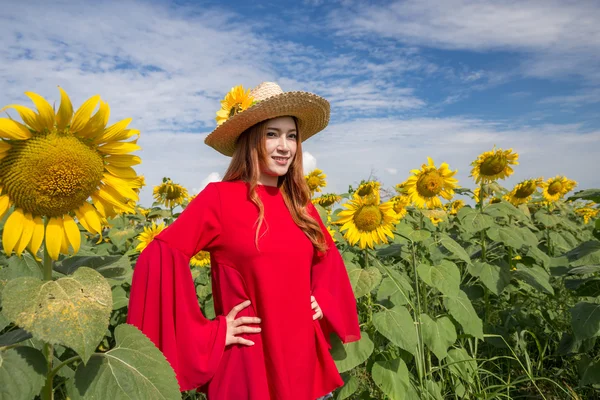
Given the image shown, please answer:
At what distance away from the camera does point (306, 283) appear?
2348mm

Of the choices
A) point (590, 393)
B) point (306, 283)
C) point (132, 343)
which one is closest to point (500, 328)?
point (590, 393)

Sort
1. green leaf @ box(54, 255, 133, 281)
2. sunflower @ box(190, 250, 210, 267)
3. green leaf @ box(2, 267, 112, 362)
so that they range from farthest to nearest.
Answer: sunflower @ box(190, 250, 210, 267)
green leaf @ box(54, 255, 133, 281)
green leaf @ box(2, 267, 112, 362)

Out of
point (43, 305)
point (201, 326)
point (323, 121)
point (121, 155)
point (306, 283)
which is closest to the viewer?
point (43, 305)

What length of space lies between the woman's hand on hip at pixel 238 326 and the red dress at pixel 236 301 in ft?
0.09

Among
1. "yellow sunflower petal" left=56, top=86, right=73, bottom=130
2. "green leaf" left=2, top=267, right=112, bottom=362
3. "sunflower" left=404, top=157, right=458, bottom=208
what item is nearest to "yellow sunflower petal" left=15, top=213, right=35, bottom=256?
"green leaf" left=2, top=267, right=112, bottom=362

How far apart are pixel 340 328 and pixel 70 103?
1621 mm

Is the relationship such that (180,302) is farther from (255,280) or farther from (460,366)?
(460,366)

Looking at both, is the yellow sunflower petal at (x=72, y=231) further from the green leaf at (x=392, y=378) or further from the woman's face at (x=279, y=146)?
the green leaf at (x=392, y=378)

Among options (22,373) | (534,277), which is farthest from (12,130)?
(534,277)

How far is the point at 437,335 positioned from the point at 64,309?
2136 mm

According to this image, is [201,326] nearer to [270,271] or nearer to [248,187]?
[270,271]

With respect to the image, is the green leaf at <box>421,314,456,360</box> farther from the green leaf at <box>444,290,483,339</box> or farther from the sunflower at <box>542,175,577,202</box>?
the sunflower at <box>542,175,577,202</box>

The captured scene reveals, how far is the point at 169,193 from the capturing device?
17.0ft

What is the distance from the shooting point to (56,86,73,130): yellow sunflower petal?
136 cm
